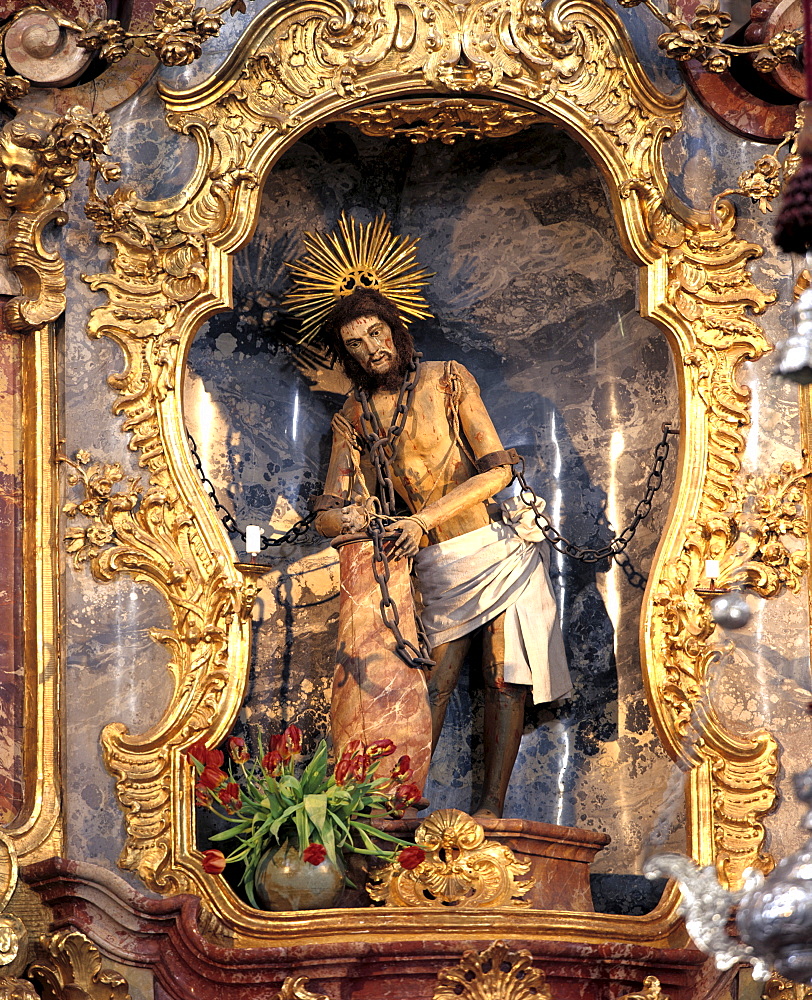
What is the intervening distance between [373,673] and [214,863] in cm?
88

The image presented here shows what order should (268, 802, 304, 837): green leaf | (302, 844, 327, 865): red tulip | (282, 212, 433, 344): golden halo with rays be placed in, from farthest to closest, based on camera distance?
1. (282, 212, 433, 344): golden halo with rays
2. (268, 802, 304, 837): green leaf
3. (302, 844, 327, 865): red tulip

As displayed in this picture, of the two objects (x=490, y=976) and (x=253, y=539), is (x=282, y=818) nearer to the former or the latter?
(x=490, y=976)

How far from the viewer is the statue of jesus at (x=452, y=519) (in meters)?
7.16

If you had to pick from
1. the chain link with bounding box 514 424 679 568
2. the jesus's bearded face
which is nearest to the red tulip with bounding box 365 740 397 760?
the chain link with bounding box 514 424 679 568

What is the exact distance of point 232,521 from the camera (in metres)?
7.33

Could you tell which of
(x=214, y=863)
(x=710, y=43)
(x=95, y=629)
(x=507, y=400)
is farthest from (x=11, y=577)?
(x=710, y=43)

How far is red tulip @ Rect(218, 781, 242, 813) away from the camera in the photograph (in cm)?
655

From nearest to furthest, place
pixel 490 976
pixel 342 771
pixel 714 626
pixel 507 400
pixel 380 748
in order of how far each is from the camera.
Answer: pixel 490 976
pixel 342 771
pixel 380 748
pixel 714 626
pixel 507 400

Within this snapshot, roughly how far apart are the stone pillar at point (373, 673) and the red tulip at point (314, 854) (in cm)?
56

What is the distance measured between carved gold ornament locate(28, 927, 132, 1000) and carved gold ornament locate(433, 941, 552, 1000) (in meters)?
0.99

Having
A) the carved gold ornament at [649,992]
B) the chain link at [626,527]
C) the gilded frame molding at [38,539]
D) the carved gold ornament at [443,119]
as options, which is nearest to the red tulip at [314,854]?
the gilded frame molding at [38,539]

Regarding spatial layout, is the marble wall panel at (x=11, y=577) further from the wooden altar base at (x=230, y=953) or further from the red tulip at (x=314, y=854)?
the red tulip at (x=314, y=854)

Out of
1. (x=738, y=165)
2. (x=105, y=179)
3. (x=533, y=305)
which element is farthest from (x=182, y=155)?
(x=738, y=165)

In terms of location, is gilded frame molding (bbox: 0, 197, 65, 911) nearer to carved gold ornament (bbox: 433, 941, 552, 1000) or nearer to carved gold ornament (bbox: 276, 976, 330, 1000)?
carved gold ornament (bbox: 276, 976, 330, 1000)
